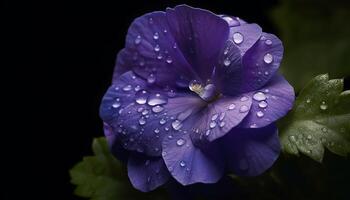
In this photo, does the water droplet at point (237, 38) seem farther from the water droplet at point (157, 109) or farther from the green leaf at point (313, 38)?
the green leaf at point (313, 38)

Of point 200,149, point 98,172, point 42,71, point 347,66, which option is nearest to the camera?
point 200,149

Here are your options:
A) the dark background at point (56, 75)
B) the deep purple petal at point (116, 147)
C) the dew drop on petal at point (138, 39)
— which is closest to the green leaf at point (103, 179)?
the deep purple petal at point (116, 147)

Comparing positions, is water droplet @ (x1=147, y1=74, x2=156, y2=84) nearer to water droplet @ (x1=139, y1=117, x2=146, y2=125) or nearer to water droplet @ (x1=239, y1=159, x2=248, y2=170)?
water droplet @ (x1=139, y1=117, x2=146, y2=125)

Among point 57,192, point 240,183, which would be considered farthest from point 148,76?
point 57,192

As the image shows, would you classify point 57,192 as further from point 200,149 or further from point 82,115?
point 200,149

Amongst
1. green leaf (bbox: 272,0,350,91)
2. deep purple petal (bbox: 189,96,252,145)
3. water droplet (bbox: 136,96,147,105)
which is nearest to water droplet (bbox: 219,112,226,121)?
deep purple petal (bbox: 189,96,252,145)
